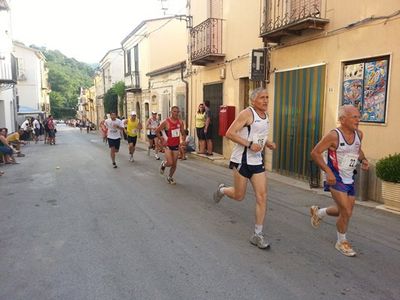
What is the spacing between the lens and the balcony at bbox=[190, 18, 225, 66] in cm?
1305

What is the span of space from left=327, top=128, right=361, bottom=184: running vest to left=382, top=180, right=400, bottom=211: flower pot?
2269 mm

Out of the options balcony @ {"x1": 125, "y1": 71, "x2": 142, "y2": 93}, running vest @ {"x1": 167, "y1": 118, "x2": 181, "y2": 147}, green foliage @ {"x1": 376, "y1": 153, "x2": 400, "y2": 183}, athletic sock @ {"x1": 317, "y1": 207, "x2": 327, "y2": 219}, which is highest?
balcony @ {"x1": 125, "y1": 71, "x2": 142, "y2": 93}

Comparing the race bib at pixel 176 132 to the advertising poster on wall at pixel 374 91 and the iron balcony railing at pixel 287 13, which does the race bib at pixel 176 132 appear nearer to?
the iron balcony railing at pixel 287 13

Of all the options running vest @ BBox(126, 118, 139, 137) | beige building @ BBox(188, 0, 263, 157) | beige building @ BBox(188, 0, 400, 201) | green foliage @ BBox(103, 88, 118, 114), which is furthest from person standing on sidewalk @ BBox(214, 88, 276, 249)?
green foliage @ BBox(103, 88, 118, 114)

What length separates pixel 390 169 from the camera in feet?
19.7

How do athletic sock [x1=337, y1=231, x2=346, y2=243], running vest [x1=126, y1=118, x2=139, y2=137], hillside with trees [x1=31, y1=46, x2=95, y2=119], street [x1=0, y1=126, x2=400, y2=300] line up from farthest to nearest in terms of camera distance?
hillside with trees [x1=31, y1=46, x2=95, y2=119] → running vest [x1=126, y1=118, x2=139, y2=137] → athletic sock [x1=337, y1=231, x2=346, y2=243] → street [x1=0, y1=126, x2=400, y2=300]

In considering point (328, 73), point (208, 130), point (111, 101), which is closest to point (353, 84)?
point (328, 73)

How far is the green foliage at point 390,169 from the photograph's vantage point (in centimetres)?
597

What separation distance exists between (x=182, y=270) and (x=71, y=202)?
370 centimetres

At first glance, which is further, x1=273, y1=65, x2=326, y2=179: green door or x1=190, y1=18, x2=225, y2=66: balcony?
x1=190, y1=18, x2=225, y2=66: balcony

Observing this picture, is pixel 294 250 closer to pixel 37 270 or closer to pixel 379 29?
pixel 37 270

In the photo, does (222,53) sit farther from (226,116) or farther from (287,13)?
(287,13)

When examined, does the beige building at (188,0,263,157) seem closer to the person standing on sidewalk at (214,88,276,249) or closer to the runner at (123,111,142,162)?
the runner at (123,111,142,162)

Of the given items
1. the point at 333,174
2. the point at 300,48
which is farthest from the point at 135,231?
the point at 300,48
